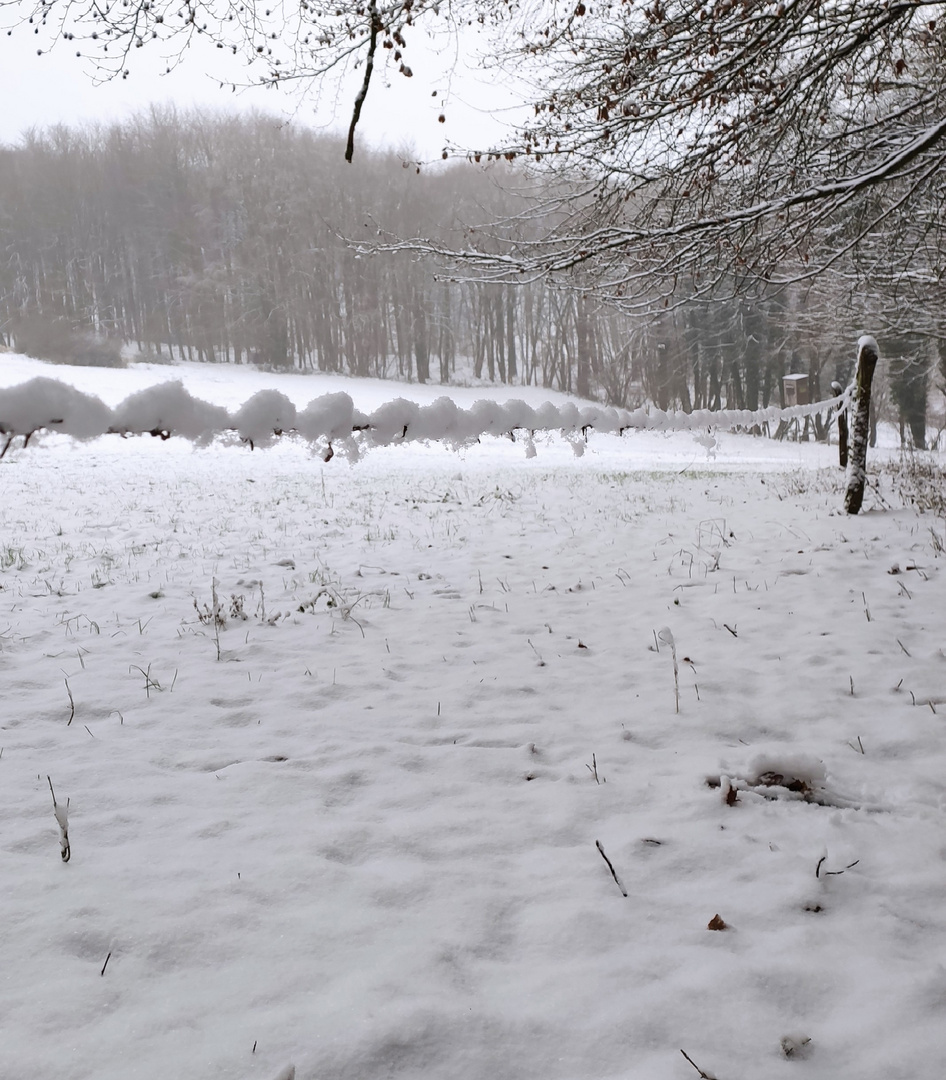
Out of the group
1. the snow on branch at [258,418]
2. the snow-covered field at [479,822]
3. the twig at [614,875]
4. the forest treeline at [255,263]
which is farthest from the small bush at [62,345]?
the twig at [614,875]

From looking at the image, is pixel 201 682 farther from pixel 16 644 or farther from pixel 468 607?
pixel 468 607

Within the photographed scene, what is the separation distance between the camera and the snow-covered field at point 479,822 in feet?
5.33

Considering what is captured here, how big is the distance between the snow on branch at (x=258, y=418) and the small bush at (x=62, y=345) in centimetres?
3503

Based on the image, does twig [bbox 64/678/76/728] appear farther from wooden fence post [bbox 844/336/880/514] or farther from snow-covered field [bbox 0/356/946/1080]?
wooden fence post [bbox 844/336/880/514]

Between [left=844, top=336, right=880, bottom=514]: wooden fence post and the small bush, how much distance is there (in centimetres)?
3439

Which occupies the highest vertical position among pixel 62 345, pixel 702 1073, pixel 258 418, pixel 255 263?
pixel 255 263

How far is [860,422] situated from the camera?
281 inches

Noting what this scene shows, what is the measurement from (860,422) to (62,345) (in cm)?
3663

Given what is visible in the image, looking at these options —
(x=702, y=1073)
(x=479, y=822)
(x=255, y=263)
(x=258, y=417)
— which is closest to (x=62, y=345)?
(x=255, y=263)

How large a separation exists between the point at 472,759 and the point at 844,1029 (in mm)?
1630

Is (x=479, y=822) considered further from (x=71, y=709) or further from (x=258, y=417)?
(x=71, y=709)

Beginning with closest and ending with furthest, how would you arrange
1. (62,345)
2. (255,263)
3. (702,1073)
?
(702,1073)
(62,345)
(255,263)

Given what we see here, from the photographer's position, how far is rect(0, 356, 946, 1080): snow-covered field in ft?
5.33

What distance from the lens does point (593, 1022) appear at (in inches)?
64.9
